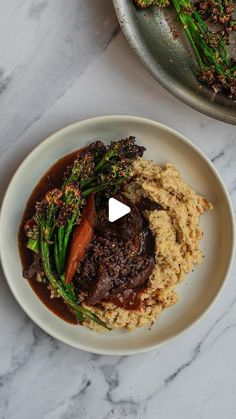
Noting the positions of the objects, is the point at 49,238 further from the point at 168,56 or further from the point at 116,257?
the point at 168,56

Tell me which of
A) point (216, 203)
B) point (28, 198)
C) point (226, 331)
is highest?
point (28, 198)

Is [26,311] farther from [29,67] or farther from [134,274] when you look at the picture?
[29,67]

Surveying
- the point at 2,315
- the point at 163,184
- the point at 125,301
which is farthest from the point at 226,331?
the point at 2,315

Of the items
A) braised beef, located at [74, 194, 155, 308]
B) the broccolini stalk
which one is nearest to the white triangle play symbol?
braised beef, located at [74, 194, 155, 308]

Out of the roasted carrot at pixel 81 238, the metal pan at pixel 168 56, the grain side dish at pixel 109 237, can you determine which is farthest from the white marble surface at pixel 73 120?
the roasted carrot at pixel 81 238

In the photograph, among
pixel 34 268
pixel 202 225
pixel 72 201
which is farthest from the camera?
pixel 202 225

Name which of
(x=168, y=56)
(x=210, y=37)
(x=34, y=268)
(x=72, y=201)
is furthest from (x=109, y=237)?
(x=210, y=37)

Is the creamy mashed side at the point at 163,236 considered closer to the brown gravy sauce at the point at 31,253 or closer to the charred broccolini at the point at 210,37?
the brown gravy sauce at the point at 31,253
